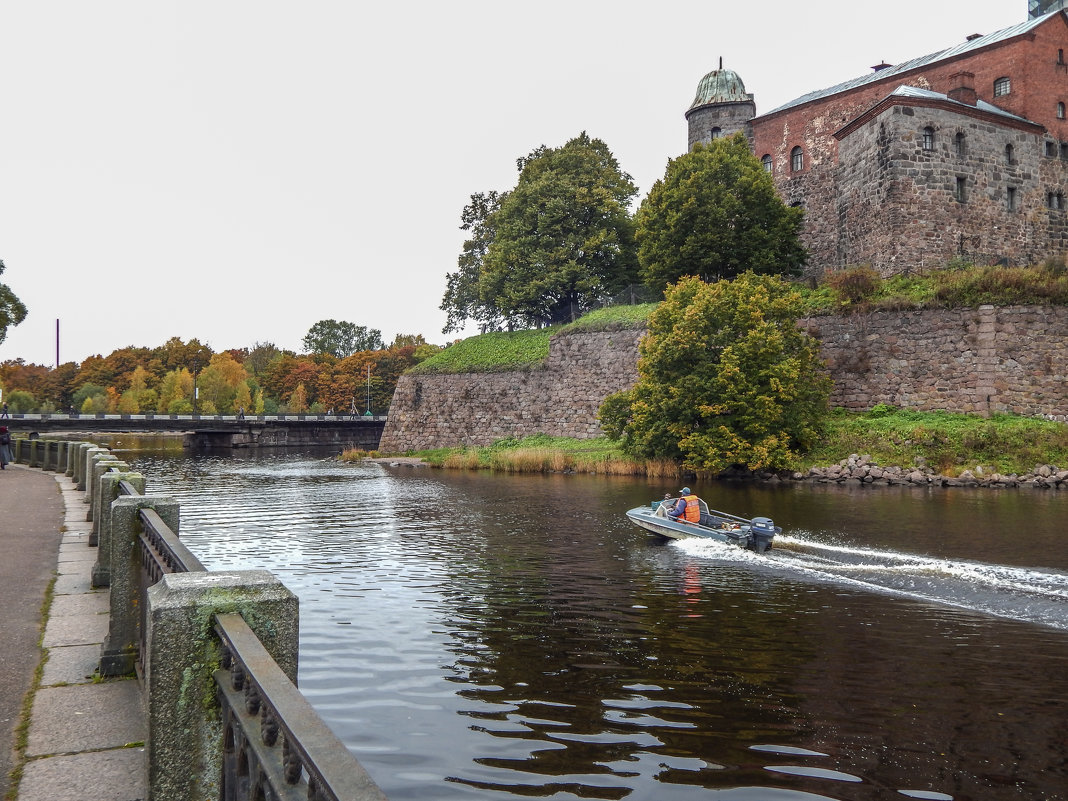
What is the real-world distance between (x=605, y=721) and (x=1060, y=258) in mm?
46891

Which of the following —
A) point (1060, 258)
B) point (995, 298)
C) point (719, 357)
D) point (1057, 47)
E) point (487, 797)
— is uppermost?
point (1057, 47)

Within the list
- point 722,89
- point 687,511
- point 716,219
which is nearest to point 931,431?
point 716,219

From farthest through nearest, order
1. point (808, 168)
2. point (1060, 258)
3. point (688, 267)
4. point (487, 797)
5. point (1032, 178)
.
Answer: point (808, 168)
point (688, 267)
point (1032, 178)
point (1060, 258)
point (487, 797)

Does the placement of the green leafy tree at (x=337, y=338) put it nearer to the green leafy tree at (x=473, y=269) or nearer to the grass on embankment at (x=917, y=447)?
the green leafy tree at (x=473, y=269)

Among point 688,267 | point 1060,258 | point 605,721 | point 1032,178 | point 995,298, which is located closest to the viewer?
point 605,721

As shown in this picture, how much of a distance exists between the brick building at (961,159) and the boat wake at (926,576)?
3268 cm

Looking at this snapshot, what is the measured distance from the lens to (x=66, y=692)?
20.5 feet

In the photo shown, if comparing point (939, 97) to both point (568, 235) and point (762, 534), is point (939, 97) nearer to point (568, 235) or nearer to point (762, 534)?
point (568, 235)

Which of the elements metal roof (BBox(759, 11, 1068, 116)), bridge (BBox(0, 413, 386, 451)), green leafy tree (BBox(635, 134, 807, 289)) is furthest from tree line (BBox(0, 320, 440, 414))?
metal roof (BBox(759, 11, 1068, 116))

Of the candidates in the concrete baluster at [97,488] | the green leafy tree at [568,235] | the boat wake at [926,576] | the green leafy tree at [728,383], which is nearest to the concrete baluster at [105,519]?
the concrete baluster at [97,488]

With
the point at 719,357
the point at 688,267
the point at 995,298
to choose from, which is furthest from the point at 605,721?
the point at 688,267

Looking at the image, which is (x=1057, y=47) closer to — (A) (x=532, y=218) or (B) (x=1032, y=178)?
(B) (x=1032, y=178)

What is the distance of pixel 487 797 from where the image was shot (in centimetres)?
682

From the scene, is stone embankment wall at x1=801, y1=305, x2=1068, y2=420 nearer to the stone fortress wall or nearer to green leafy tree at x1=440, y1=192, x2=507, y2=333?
the stone fortress wall
